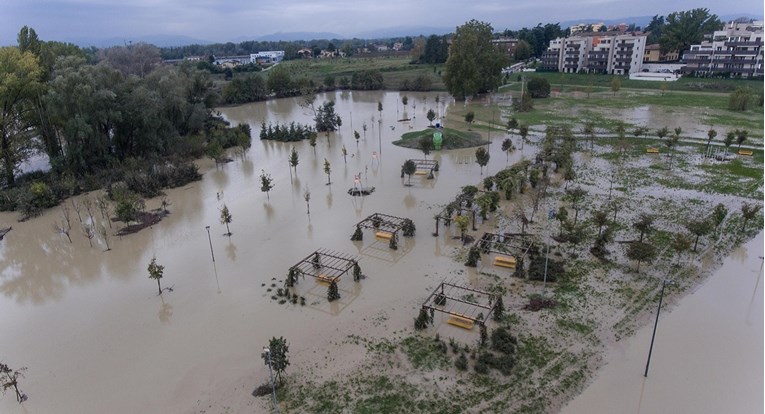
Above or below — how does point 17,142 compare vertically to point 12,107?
below

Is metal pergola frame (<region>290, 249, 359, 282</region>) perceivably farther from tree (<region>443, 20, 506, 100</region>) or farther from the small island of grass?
tree (<region>443, 20, 506, 100</region>)

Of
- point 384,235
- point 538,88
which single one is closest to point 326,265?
point 384,235

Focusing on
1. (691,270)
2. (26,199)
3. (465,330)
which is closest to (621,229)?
(691,270)

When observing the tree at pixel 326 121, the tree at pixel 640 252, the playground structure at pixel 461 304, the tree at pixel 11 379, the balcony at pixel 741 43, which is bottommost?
the tree at pixel 11 379

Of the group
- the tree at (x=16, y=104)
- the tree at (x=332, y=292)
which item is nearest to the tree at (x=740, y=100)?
the tree at (x=332, y=292)

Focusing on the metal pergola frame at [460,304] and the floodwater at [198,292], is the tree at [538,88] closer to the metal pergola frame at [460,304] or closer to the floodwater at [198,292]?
the floodwater at [198,292]

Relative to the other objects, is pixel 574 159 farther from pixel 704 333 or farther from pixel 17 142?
pixel 17 142
